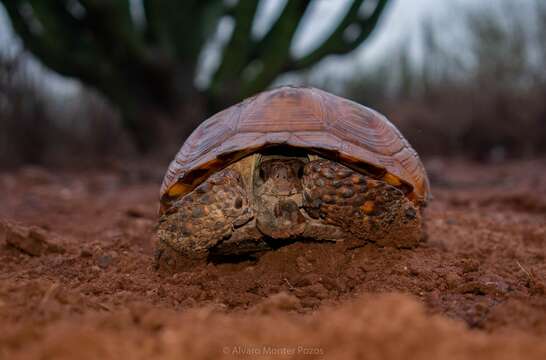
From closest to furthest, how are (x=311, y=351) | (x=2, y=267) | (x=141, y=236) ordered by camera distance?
(x=311, y=351), (x=2, y=267), (x=141, y=236)

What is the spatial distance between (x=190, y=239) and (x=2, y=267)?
3.86ft

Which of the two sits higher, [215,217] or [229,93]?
[229,93]

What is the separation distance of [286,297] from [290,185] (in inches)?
31.8

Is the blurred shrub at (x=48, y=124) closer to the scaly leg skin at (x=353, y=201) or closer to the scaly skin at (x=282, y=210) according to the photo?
the scaly skin at (x=282, y=210)

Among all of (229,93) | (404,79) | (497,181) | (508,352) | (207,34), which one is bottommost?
(508,352)

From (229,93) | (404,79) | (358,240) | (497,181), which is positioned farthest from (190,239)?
(404,79)

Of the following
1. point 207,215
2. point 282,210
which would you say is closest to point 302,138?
point 282,210

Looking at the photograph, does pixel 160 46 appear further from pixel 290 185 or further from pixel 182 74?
pixel 290 185

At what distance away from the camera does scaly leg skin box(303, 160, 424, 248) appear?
2586 millimetres

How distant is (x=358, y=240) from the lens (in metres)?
2.84

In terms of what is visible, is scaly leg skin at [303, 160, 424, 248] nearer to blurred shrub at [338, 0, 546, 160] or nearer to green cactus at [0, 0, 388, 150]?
green cactus at [0, 0, 388, 150]

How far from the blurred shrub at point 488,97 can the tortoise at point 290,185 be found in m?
10.2

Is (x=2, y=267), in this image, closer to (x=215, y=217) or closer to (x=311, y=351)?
(x=215, y=217)

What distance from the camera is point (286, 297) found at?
6.57 feet
